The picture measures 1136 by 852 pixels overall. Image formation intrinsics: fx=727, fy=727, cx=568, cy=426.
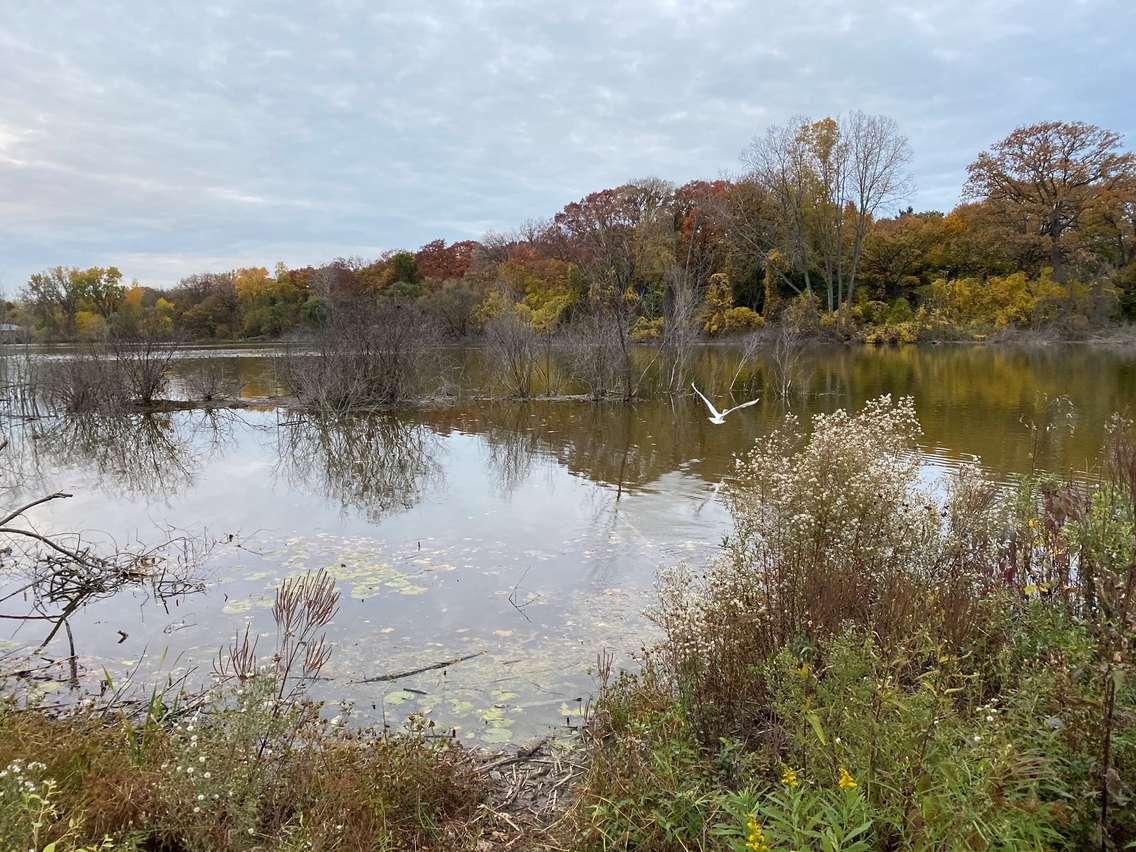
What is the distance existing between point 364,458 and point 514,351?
32.5ft

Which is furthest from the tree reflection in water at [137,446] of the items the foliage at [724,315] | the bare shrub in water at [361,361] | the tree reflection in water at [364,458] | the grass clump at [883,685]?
the foliage at [724,315]

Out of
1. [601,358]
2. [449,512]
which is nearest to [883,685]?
[449,512]

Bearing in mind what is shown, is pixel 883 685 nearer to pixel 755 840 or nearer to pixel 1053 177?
pixel 755 840

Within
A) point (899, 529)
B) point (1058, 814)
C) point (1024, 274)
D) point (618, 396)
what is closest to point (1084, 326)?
point (1024, 274)

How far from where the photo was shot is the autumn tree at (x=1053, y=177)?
47.1 m

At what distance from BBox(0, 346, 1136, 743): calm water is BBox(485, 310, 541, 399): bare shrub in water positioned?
4.66ft

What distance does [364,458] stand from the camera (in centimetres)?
1462

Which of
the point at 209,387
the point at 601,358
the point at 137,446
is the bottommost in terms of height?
the point at 137,446

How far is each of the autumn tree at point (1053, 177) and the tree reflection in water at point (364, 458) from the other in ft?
157

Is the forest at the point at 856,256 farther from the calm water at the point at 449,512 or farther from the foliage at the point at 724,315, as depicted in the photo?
the calm water at the point at 449,512

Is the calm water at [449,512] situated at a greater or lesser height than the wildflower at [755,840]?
lesser

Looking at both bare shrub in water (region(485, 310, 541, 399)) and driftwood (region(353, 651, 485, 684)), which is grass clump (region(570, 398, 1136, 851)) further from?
bare shrub in water (region(485, 310, 541, 399))

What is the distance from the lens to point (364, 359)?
21328 mm

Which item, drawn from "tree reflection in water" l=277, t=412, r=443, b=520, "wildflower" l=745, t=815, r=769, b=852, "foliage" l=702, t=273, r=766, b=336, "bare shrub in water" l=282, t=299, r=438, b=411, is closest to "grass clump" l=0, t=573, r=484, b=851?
"wildflower" l=745, t=815, r=769, b=852
